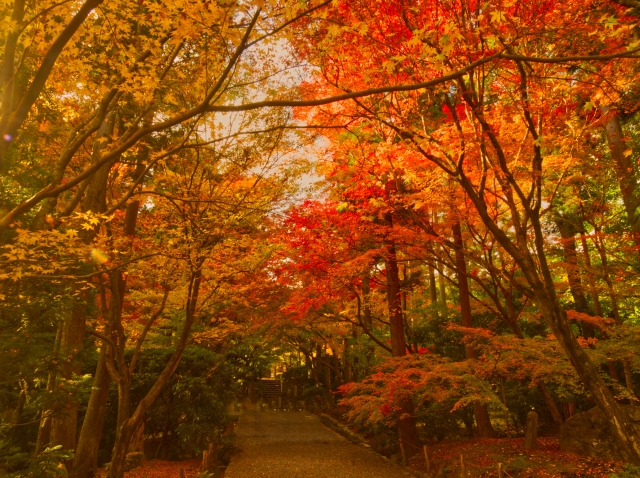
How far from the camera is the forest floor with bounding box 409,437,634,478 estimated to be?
6781mm

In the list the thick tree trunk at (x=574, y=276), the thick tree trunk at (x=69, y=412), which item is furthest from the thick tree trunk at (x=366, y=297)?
the thick tree trunk at (x=69, y=412)

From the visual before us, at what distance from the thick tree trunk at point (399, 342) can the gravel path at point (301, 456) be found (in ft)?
2.18

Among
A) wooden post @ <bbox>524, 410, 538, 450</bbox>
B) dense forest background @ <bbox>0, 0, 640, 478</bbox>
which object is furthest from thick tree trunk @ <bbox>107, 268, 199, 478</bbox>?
wooden post @ <bbox>524, 410, 538, 450</bbox>

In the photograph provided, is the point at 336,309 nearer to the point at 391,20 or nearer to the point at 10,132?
the point at 391,20

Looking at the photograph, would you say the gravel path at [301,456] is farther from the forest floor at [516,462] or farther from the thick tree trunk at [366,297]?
the thick tree trunk at [366,297]

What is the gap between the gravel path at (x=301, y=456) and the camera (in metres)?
9.52

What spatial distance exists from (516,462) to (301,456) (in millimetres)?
5943

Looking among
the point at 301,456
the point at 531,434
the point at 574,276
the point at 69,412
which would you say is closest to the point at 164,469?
the point at 301,456

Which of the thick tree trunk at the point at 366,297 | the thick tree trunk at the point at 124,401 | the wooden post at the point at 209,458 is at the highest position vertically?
the thick tree trunk at the point at 366,297

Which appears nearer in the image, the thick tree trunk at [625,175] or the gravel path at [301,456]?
the gravel path at [301,456]

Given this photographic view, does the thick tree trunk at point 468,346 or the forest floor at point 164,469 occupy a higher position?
the thick tree trunk at point 468,346

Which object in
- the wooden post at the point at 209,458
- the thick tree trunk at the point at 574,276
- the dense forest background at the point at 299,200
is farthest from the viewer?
the thick tree trunk at the point at 574,276

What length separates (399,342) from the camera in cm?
1057

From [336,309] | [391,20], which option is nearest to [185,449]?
[336,309]
